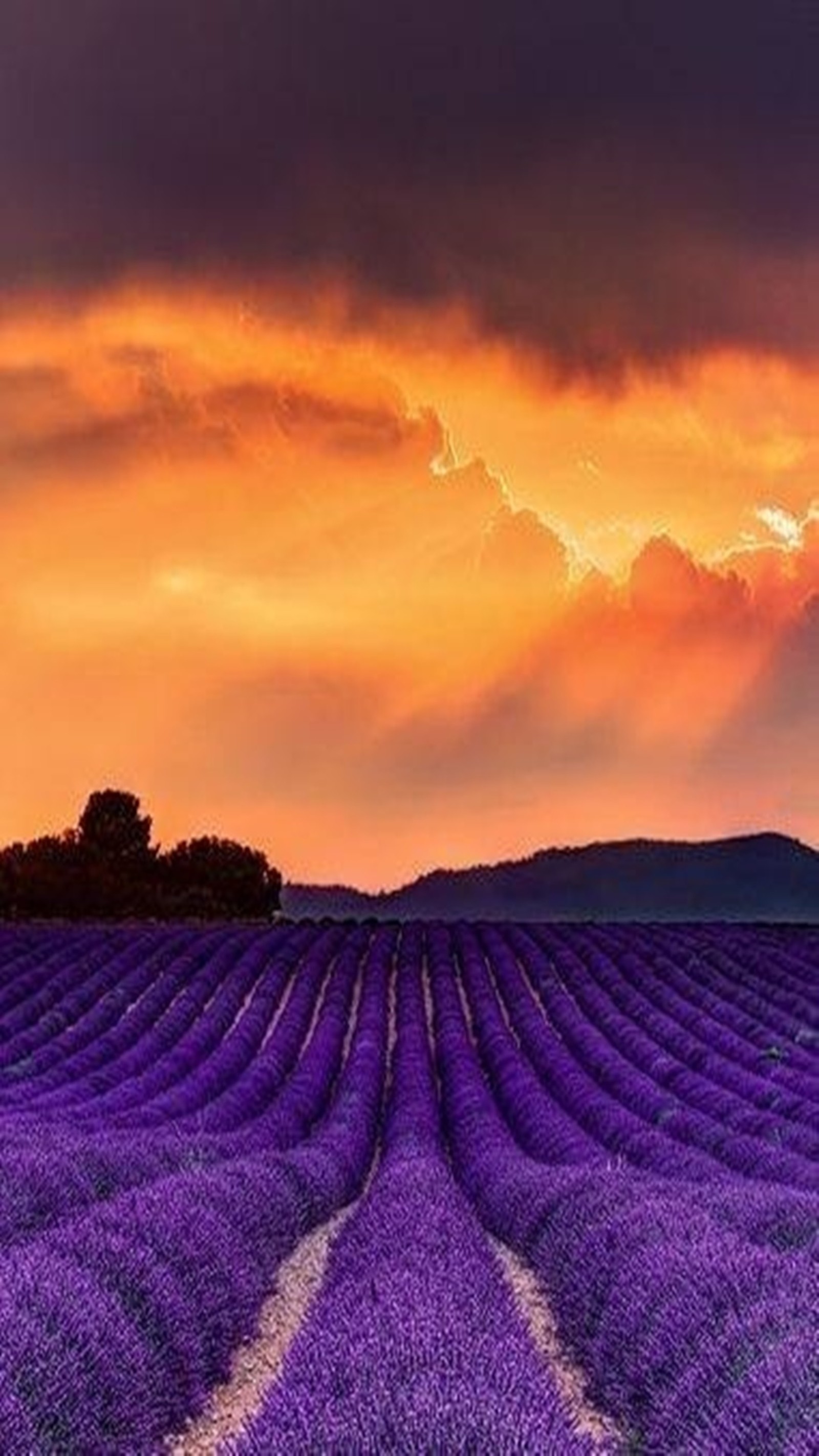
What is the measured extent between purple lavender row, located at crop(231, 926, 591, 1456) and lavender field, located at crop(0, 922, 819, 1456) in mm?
20

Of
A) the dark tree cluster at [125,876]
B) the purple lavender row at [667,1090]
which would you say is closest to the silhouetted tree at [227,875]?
the dark tree cluster at [125,876]

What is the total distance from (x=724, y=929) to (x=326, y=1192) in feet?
93.3

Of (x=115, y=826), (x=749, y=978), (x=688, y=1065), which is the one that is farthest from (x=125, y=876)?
(x=688, y=1065)

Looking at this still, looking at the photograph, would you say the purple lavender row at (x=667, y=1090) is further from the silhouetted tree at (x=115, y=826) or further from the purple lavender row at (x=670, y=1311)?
the silhouetted tree at (x=115, y=826)

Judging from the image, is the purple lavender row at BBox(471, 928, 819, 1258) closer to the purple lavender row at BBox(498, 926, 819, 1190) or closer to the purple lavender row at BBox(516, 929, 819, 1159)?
the purple lavender row at BBox(498, 926, 819, 1190)

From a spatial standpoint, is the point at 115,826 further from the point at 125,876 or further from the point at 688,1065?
the point at 688,1065

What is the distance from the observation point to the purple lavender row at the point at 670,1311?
5219 mm

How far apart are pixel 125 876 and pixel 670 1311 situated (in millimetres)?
55915

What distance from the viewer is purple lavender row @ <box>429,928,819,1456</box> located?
17.1 feet

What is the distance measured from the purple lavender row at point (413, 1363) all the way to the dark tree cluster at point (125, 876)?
49.7 m

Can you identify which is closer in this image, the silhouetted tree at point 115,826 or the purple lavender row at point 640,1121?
the purple lavender row at point 640,1121

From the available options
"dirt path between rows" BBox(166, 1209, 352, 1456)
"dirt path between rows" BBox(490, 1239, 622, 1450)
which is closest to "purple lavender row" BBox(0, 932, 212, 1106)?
"dirt path between rows" BBox(166, 1209, 352, 1456)

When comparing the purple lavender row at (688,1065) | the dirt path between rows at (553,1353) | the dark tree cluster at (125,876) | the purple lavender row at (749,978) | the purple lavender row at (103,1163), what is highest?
the dark tree cluster at (125,876)

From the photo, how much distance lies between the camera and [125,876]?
6250 centimetres
